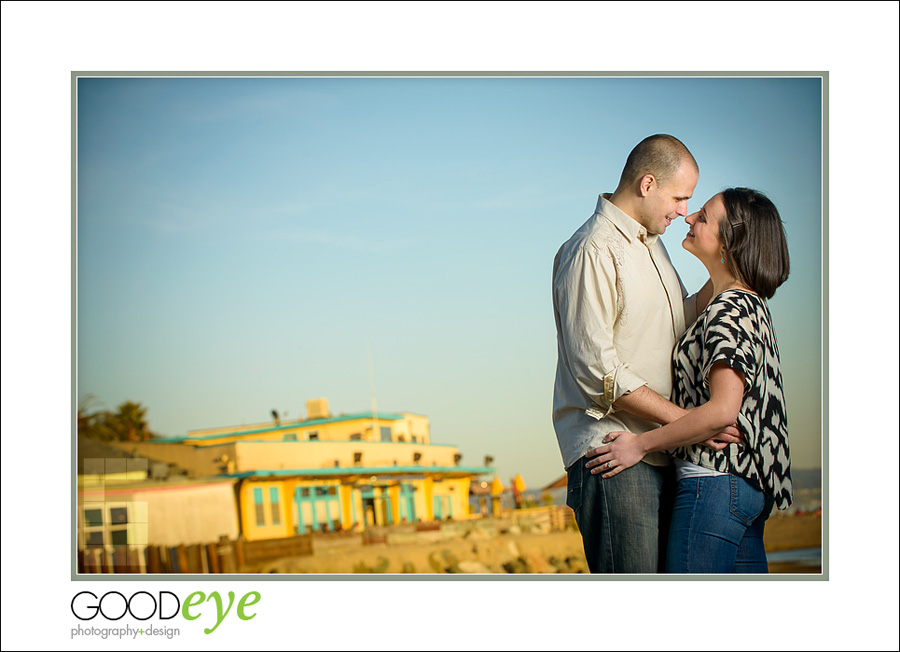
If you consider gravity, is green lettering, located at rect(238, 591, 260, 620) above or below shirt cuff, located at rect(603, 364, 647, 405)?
below

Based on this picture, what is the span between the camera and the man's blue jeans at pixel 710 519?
308cm

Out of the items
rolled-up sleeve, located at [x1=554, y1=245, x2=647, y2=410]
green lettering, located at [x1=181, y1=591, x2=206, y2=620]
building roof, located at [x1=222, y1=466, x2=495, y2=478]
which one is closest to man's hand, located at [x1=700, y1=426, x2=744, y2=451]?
rolled-up sleeve, located at [x1=554, y1=245, x2=647, y2=410]

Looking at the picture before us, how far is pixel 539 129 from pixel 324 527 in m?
2.08

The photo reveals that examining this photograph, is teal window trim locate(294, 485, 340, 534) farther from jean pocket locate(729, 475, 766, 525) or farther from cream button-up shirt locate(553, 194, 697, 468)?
jean pocket locate(729, 475, 766, 525)

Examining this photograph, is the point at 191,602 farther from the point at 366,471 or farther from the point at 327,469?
the point at 366,471

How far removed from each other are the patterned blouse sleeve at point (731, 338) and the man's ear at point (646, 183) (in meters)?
0.49

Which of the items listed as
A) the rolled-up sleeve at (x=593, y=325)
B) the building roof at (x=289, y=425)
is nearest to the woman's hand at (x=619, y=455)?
the rolled-up sleeve at (x=593, y=325)

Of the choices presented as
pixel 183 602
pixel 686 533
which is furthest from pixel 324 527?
pixel 686 533

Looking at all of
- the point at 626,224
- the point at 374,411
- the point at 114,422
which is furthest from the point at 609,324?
the point at 114,422

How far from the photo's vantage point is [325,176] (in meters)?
4.27

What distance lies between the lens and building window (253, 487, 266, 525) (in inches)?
162

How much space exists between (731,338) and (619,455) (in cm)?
55

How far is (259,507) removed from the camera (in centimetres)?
414

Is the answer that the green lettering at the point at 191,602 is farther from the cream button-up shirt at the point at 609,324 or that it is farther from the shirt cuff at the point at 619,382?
the shirt cuff at the point at 619,382
